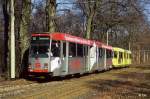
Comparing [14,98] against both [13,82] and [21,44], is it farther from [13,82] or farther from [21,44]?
[21,44]

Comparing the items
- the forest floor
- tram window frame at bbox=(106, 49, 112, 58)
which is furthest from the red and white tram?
tram window frame at bbox=(106, 49, 112, 58)

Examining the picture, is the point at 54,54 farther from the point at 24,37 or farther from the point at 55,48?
the point at 24,37

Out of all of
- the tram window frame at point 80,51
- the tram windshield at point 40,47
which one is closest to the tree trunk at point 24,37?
the tram windshield at point 40,47

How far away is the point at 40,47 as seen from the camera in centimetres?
2903

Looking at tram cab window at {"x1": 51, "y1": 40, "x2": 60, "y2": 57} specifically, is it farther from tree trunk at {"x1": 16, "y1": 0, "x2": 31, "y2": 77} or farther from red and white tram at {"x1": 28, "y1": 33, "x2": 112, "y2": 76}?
tree trunk at {"x1": 16, "y1": 0, "x2": 31, "y2": 77}

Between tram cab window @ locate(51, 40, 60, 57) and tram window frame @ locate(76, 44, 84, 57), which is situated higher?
tram cab window @ locate(51, 40, 60, 57)

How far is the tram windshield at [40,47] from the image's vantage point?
28.8m

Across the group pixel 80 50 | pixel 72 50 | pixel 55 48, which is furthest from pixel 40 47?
pixel 80 50

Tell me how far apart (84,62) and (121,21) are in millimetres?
25685

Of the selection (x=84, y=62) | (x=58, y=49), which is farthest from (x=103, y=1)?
(x=58, y=49)

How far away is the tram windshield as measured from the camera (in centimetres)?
2883

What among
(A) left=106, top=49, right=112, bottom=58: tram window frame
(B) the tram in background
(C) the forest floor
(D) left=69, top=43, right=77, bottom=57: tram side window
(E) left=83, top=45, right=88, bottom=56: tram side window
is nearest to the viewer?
(C) the forest floor

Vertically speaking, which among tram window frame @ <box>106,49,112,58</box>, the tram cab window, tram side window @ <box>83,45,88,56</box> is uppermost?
the tram cab window

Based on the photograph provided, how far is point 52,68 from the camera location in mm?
28953
